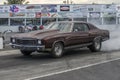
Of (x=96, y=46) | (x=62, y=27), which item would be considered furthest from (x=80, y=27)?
(x=96, y=46)

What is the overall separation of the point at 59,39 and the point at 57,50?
46 centimetres

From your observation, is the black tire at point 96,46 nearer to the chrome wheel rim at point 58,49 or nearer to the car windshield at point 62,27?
the car windshield at point 62,27

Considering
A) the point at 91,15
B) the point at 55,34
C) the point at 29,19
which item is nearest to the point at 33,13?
the point at 29,19

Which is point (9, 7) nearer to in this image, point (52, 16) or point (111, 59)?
point (52, 16)

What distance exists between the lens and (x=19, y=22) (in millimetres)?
52781

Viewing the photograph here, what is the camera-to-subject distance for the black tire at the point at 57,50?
45.0 ft

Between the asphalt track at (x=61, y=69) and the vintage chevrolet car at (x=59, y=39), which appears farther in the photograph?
the vintage chevrolet car at (x=59, y=39)

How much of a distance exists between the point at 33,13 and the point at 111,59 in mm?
39710

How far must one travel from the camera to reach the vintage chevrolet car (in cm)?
1341

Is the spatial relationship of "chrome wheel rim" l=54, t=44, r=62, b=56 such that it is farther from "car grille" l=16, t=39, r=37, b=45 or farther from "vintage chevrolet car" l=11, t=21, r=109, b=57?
"car grille" l=16, t=39, r=37, b=45

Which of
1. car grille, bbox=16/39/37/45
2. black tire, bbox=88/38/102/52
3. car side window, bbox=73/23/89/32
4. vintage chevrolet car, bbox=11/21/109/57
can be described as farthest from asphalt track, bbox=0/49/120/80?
black tire, bbox=88/38/102/52

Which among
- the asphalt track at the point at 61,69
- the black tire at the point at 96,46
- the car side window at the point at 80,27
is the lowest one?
the asphalt track at the point at 61,69

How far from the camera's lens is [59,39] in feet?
45.6

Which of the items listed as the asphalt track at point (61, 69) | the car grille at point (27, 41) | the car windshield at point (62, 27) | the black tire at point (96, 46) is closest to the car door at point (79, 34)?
the car windshield at point (62, 27)
